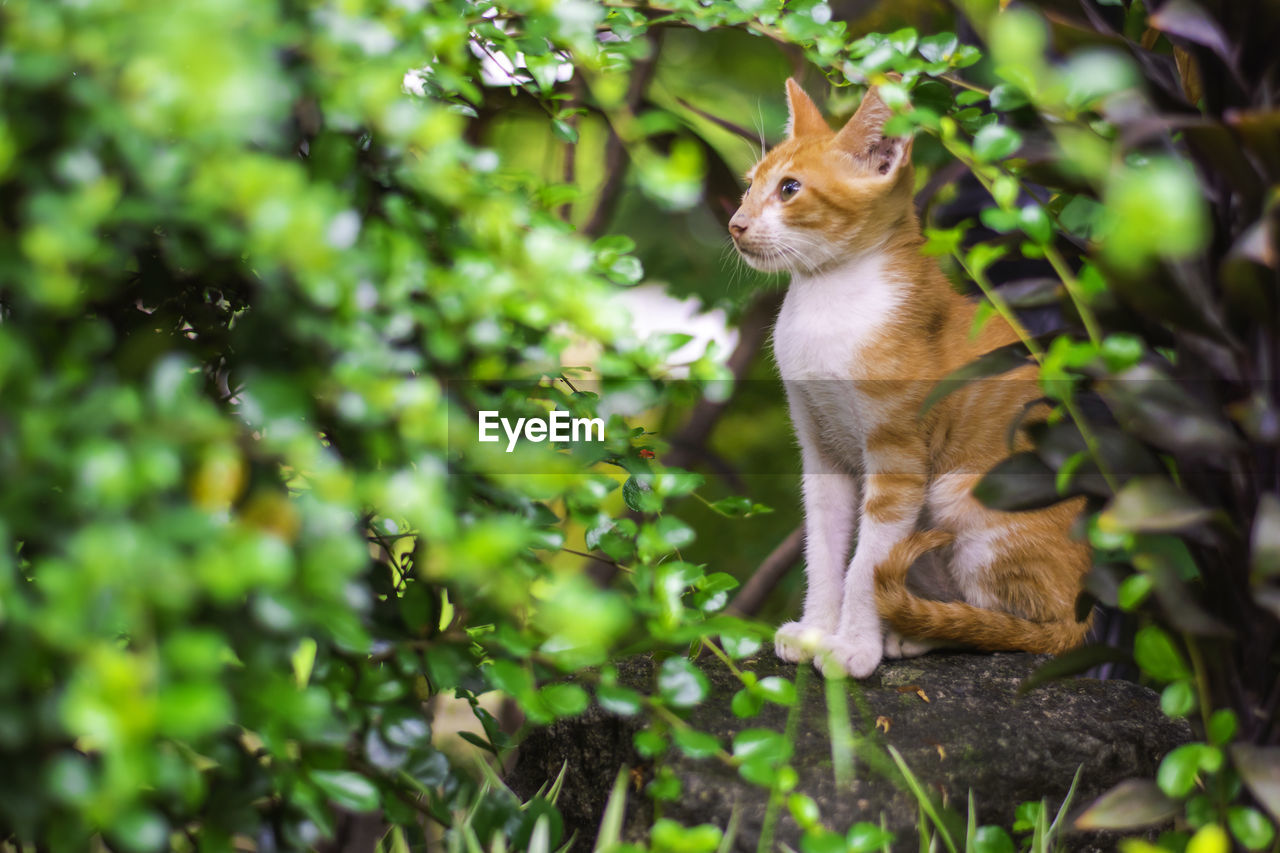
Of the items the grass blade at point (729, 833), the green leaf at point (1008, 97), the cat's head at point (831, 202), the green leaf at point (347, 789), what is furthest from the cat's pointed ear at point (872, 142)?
the green leaf at point (347, 789)

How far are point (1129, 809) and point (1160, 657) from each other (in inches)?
5.6

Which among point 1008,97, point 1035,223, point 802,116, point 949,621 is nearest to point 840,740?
point 949,621

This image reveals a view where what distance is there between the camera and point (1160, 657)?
0.87 metres

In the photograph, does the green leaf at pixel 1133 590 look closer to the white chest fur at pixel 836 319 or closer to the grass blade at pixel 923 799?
the grass blade at pixel 923 799

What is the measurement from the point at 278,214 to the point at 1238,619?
92 cm


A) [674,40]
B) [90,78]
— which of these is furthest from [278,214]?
[674,40]

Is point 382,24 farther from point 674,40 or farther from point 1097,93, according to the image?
point 674,40

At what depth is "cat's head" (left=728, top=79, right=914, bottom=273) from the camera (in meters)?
1.49

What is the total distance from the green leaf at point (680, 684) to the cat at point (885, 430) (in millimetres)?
534

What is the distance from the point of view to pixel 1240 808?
82cm

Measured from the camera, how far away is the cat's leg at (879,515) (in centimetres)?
138

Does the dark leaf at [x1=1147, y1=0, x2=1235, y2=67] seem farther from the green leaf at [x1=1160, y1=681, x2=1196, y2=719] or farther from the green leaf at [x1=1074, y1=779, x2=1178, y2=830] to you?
the green leaf at [x1=1074, y1=779, x2=1178, y2=830]

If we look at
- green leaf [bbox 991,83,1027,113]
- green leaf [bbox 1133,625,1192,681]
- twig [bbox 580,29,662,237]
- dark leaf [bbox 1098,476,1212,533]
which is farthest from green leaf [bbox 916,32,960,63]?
twig [bbox 580,29,662,237]

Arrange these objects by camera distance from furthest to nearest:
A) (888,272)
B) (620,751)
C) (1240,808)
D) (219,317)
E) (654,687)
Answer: (888,272)
(654,687)
(620,751)
(219,317)
(1240,808)
